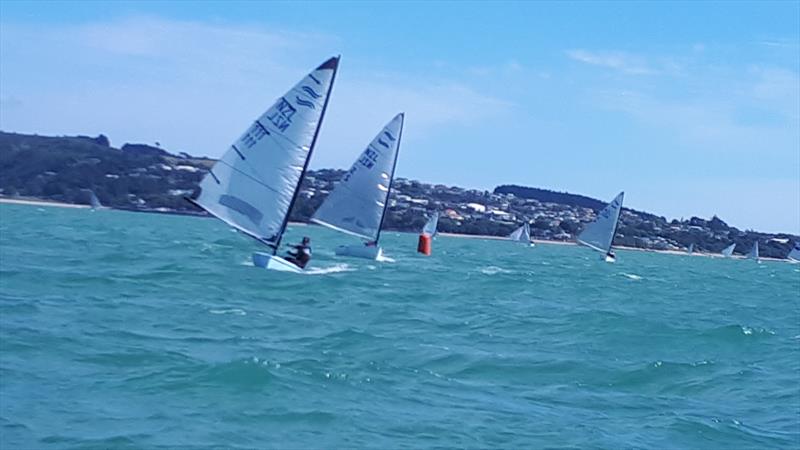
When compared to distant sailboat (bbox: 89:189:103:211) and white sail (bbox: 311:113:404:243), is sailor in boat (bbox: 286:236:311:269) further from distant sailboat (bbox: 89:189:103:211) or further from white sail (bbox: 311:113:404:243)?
distant sailboat (bbox: 89:189:103:211)

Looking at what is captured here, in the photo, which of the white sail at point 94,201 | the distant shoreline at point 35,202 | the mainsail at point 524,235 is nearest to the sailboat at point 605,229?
the mainsail at point 524,235

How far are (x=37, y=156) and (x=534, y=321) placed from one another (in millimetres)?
108301

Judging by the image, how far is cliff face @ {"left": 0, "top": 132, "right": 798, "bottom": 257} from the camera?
116625 millimetres

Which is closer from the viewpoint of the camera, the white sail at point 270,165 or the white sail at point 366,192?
the white sail at point 270,165

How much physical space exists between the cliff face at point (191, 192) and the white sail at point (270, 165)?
72513 mm

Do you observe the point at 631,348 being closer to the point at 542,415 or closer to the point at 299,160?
the point at 542,415

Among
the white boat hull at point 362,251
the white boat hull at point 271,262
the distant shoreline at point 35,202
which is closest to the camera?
the white boat hull at point 271,262

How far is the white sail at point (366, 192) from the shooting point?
37844 millimetres

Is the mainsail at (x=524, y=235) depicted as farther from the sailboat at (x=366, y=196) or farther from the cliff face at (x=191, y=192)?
the sailboat at (x=366, y=196)

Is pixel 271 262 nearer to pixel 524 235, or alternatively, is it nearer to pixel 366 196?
pixel 366 196

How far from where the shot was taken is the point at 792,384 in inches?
622

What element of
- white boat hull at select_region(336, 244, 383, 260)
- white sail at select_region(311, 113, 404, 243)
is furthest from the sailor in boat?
white sail at select_region(311, 113, 404, 243)

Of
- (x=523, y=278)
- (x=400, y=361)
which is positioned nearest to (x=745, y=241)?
(x=523, y=278)

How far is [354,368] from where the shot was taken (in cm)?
1358
